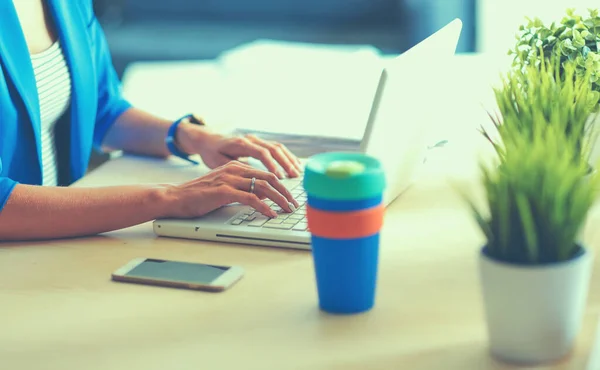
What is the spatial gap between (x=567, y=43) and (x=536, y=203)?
598 millimetres

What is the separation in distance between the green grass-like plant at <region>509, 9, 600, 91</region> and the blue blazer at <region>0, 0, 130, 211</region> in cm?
79

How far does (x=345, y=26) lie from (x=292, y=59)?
0.56 meters

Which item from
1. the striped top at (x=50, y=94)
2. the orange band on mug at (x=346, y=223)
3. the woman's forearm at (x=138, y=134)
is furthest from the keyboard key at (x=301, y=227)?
the striped top at (x=50, y=94)

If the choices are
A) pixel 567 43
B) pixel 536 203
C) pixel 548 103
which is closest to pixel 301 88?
pixel 567 43

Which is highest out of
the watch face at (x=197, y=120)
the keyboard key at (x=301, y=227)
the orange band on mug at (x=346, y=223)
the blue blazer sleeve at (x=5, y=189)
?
the orange band on mug at (x=346, y=223)

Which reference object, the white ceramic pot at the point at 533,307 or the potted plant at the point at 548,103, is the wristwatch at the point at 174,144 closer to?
the potted plant at the point at 548,103

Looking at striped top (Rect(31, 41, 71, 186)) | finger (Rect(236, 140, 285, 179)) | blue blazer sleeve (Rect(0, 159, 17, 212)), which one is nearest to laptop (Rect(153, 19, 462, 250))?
finger (Rect(236, 140, 285, 179))

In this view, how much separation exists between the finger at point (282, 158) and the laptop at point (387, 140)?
10 centimetres

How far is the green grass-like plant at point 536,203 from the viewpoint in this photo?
0.79 meters

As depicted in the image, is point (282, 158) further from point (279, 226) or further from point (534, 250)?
point (534, 250)

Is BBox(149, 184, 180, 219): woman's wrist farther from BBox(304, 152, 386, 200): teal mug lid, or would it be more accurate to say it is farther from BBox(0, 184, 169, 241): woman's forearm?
BBox(304, 152, 386, 200): teal mug lid

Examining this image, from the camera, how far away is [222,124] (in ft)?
5.89

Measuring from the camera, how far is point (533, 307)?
0.81 m

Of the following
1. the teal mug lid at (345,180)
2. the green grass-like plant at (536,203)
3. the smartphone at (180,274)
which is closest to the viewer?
the green grass-like plant at (536,203)
